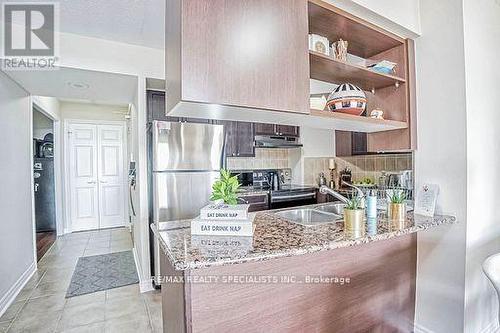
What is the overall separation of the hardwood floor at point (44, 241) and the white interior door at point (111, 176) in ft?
2.85

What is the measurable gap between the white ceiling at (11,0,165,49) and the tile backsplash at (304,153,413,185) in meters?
2.79

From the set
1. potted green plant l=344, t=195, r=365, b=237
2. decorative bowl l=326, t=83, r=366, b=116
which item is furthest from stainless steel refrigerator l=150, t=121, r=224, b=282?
potted green plant l=344, t=195, r=365, b=237

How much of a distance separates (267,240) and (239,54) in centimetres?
86

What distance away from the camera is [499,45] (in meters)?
1.91

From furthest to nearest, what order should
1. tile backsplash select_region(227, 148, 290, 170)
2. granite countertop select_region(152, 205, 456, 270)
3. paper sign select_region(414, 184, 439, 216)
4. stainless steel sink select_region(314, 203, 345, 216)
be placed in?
1. tile backsplash select_region(227, 148, 290, 170)
2. stainless steel sink select_region(314, 203, 345, 216)
3. paper sign select_region(414, 184, 439, 216)
4. granite countertop select_region(152, 205, 456, 270)

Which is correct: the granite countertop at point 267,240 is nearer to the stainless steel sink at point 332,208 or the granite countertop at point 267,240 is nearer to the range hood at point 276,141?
the stainless steel sink at point 332,208

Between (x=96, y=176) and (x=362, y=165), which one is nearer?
(x=362, y=165)

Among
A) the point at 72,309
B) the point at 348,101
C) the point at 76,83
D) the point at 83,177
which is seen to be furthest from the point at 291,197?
the point at 83,177

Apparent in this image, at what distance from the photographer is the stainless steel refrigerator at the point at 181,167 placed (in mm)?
2678

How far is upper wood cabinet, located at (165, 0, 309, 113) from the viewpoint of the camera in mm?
1110

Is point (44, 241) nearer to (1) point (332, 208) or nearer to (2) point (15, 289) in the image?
(2) point (15, 289)

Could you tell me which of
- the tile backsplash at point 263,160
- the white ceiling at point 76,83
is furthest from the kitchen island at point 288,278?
the tile backsplash at point 263,160

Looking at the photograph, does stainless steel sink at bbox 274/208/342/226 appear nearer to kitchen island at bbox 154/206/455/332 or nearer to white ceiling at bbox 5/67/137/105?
kitchen island at bbox 154/206/455/332

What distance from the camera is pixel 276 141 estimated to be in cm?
386
